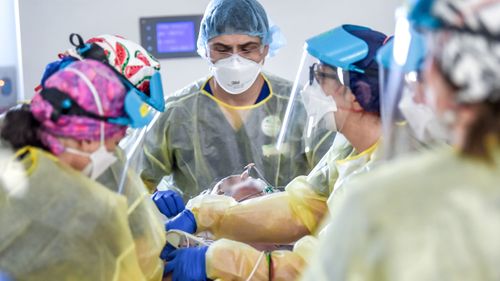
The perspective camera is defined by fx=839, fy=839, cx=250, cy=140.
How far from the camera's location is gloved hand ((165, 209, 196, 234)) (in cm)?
218

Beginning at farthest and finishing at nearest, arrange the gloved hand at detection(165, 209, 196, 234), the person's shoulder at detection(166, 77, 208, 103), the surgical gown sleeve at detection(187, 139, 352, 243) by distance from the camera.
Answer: the person's shoulder at detection(166, 77, 208, 103)
the surgical gown sleeve at detection(187, 139, 352, 243)
the gloved hand at detection(165, 209, 196, 234)

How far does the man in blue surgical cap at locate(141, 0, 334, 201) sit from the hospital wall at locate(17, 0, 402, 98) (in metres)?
0.81

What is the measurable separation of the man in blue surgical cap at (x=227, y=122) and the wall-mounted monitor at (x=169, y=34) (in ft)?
2.55

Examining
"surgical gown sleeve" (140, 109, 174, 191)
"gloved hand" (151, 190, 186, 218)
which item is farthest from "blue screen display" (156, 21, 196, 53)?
"gloved hand" (151, 190, 186, 218)

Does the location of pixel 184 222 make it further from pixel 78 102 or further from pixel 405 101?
pixel 405 101

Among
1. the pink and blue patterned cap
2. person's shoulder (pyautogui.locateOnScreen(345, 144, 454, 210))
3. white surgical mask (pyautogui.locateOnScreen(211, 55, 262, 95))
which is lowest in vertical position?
white surgical mask (pyautogui.locateOnScreen(211, 55, 262, 95))

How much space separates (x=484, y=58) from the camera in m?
0.96

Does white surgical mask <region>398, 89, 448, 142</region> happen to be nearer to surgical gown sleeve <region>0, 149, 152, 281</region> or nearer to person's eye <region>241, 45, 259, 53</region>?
surgical gown sleeve <region>0, 149, 152, 281</region>

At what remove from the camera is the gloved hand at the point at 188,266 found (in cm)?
190

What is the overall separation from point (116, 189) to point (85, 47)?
0.40 m

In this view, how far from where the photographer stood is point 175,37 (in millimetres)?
3553

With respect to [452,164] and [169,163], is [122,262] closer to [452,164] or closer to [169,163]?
[452,164]

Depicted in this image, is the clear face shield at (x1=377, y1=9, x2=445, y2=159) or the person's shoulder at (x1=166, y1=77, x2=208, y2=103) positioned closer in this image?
the clear face shield at (x1=377, y1=9, x2=445, y2=159)

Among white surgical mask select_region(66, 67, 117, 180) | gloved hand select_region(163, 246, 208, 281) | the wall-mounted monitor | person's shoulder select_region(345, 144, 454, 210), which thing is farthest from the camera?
the wall-mounted monitor
